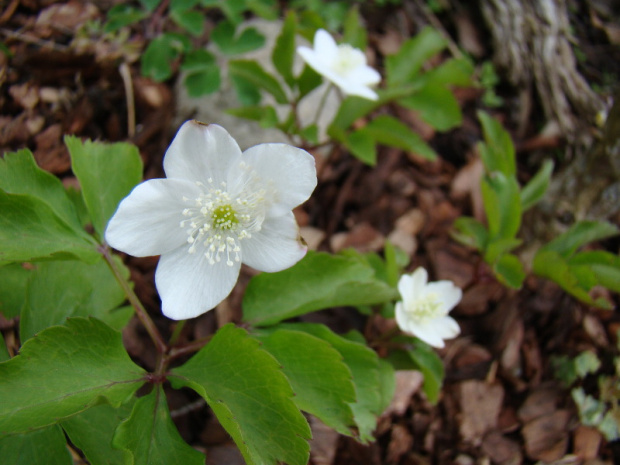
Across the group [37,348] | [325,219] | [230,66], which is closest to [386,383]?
[325,219]

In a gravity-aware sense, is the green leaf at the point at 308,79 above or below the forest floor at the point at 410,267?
above

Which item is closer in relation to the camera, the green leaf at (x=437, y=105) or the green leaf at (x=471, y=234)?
the green leaf at (x=471, y=234)

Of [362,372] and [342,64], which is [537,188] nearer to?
[342,64]

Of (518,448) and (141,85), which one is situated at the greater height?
(141,85)

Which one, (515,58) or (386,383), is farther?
(515,58)

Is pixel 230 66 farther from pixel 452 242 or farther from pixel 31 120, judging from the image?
pixel 452 242

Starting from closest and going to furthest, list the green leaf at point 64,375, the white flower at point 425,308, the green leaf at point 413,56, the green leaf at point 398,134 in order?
the green leaf at point 64,375
the white flower at point 425,308
the green leaf at point 398,134
the green leaf at point 413,56

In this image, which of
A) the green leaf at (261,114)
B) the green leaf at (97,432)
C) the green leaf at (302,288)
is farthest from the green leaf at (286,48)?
the green leaf at (97,432)

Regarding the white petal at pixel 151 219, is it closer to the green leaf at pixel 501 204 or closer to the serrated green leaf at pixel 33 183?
the serrated green leaf at pixel 33 183
